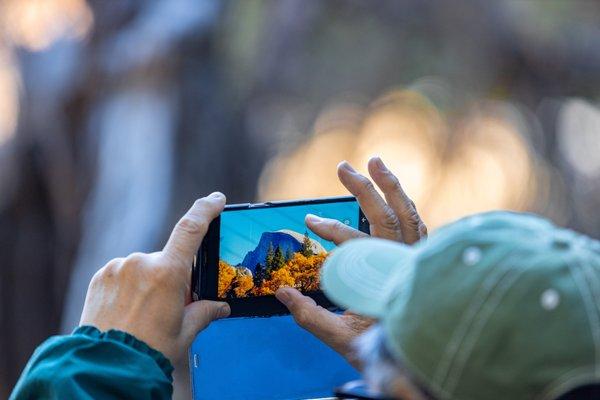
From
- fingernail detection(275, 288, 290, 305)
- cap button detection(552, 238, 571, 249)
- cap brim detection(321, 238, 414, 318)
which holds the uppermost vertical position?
cap button detection(552, 238, 571, 249)

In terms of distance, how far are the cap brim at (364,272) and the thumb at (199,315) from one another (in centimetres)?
29

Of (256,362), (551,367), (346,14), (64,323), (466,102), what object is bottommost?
(64,323)

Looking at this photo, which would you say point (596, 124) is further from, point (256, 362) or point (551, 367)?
point (551, 367)

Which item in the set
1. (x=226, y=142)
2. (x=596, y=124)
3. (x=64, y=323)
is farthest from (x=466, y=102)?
(x=64, y=323)

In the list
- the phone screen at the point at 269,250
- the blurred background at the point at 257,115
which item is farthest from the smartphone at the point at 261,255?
the blurred background at the point at 257,115

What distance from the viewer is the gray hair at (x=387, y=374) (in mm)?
761

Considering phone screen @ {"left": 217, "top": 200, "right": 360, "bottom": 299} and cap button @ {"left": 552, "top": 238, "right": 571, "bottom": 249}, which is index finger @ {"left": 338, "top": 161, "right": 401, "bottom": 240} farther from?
cap button @ {"left": 552, "top": 238, "right": 571, "bottom": 249}

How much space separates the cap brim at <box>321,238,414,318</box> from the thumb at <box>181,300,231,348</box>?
291 millimetres

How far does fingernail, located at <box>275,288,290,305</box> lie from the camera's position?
1.23 meters

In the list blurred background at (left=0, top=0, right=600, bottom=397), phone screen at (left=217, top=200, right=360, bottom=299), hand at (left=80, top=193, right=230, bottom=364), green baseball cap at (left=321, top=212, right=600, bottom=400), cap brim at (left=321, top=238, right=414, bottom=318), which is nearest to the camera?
green baseball cap at (left=321, top=212, right=600, bottom=400)

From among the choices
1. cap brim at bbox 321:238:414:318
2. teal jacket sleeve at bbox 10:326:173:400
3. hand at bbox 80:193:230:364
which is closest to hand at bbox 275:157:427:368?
hand at bbox 80:193:230:364

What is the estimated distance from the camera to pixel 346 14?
4.20 meters

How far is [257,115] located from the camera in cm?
391

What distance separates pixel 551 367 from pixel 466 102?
12.6ft
